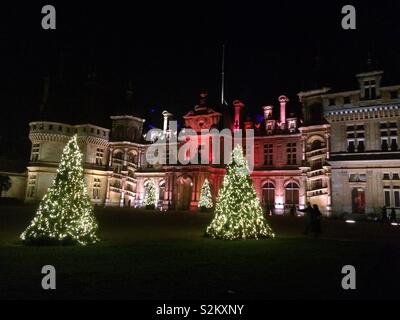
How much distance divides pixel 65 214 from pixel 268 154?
110 ft

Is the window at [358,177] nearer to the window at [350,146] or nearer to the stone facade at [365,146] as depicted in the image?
the stone facade at [365,146]

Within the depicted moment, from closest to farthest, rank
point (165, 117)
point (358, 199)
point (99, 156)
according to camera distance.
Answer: point (358, 199)
point (99, 156)
point (165, 117)

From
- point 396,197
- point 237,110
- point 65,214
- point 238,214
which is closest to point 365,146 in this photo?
point 396,197

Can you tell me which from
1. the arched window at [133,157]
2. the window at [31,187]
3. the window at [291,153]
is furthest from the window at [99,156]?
the window at [291,153]

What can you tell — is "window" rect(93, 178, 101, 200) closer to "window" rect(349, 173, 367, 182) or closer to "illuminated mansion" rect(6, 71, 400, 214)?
"illuminated mansion" rect(6, 71, 400, 214)

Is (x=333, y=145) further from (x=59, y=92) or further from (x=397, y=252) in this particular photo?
(x=59, y=92)

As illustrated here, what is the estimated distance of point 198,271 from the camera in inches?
300

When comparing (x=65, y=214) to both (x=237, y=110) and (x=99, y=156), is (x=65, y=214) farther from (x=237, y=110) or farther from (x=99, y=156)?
(x=99, y=156)

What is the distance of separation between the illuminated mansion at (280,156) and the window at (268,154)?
119 mm

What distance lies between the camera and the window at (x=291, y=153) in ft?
135

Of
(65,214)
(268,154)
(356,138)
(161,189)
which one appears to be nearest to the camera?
(65,214)

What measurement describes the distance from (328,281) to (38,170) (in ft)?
140

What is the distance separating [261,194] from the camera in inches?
1666
